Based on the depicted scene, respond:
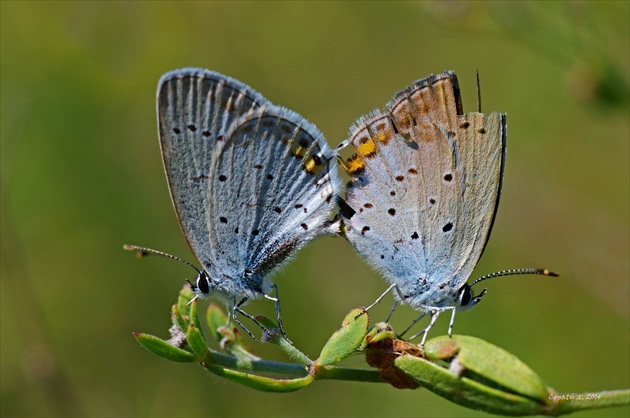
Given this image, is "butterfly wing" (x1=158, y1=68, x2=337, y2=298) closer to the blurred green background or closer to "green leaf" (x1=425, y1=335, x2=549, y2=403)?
the blurred green background

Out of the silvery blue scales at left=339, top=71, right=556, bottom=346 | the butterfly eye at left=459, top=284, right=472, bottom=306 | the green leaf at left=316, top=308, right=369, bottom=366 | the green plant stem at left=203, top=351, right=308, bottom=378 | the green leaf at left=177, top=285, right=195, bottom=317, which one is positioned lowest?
the green plant stem at left=203, top=351, right=308, bottom=378

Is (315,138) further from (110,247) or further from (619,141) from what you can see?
(619,141)

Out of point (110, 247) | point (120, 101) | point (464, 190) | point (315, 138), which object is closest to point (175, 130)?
point (315, 138)

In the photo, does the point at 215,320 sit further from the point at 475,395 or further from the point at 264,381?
the point at 475,395

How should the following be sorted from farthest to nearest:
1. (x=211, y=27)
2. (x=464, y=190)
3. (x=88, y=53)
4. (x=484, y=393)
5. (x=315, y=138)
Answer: (x=211, y=27), (x=88, y=53), (x=315, y=138), (x=464, y=190), (x=484, y=393)

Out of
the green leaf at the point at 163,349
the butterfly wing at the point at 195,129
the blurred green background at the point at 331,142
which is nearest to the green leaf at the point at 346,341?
the green leaf at the point at 163,349

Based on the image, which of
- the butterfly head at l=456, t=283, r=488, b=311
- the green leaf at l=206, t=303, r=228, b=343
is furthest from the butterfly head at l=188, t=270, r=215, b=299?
the butterfly head at l=456, t=283, r=488, b=311

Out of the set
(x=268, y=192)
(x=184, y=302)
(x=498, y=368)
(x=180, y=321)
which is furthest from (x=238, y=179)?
(x=498, y=368)
